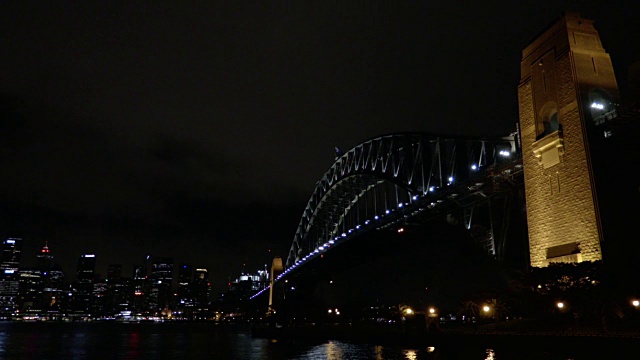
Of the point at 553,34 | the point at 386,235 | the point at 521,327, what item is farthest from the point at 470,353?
the point at 386,235

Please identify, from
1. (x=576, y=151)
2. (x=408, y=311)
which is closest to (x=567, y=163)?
(x=576, y=151)

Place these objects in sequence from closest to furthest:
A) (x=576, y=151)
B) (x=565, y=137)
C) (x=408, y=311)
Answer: (x=576, y=151)
(x=565, y=137)
(x=408, y=311)

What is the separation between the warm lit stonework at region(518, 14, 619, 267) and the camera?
24.9 meters

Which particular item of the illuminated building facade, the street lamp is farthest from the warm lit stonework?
the street lamp

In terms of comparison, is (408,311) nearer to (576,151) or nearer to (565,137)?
(565,137)

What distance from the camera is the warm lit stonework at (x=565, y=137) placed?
24.9 metres

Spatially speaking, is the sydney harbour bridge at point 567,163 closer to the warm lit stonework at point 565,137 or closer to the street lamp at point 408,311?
the warm lit stonework at point 565,137

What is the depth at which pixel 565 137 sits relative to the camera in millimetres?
26578

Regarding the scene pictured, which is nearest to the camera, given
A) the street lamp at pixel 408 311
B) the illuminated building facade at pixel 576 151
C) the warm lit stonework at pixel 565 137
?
the illuminated building facade at pixel 576 151

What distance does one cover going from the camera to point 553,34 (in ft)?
93.5

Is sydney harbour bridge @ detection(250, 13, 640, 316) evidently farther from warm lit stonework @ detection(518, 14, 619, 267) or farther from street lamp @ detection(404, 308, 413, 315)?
street lamp @ detection(404, 308, 413, 315)

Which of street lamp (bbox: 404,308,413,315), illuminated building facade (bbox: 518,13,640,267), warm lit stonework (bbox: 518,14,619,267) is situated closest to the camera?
illuminated building facade (bbox: 518,13,640,267)

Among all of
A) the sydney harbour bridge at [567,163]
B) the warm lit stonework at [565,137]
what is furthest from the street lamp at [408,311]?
the warm lit stonework at [565,137]

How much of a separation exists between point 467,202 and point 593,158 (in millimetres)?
22323
